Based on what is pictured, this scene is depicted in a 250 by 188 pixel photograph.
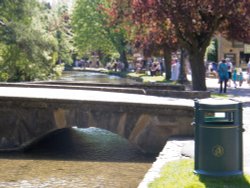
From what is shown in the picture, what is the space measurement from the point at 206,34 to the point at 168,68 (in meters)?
13.1

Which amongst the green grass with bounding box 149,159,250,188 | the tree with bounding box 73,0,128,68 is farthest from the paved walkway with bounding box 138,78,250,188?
the tree with bounding box 73,0,128,68

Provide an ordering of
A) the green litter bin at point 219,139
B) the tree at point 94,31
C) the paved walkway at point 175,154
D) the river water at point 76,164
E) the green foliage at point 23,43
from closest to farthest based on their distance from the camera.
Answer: the green litter bin at point 219,139 < the paved walkway at point 175,154 < the river water at point 76,164 < the green foliage at point 23,43 < the tree at point 94,31

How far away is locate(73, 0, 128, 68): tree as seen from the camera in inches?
2199

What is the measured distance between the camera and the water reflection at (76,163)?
10359mm

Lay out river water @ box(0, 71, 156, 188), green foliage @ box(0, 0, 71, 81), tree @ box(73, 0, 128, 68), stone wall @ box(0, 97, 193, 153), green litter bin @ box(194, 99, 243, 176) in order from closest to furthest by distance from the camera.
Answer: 1. green litter bin @ box(194, 99, 243, 176)
2. river water @ box(0, 71, 156, 188)
3. stone wall @ box(0, 97, 193, 153)
4. green foliage @ box(0, 0, 71, 81)
5. tree @ box(73, 0, 128, 68)

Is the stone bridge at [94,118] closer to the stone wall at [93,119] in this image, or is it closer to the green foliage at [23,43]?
the stone wall at [93,119]

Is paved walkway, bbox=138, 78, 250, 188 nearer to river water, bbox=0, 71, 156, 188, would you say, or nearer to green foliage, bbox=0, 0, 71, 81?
river water, bbox=0, 71, 156, 188

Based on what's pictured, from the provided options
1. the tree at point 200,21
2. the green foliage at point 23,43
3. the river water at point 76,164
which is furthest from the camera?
the green foliage at point 23,43

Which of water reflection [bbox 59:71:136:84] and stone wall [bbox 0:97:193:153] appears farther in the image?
water reflection [bbox 59:71:136:84]

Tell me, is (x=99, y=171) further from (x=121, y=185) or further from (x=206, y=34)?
(x=206, y=34)

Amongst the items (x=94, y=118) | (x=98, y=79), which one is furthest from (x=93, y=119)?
(x=98, y=79)

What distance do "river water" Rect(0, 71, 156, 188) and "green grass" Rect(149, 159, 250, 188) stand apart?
1807mm

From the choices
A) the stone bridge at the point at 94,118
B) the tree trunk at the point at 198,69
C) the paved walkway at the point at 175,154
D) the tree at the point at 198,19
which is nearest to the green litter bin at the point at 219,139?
the paved walkway at the point at 175,154

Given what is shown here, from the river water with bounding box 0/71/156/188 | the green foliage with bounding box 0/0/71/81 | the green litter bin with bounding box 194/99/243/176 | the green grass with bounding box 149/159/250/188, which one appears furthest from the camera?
the green foliage with bounding box 0/0/71/81
